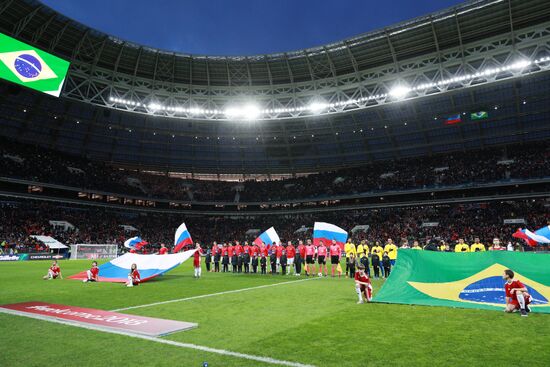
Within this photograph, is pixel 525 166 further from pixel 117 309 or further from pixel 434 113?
pixel 117 309

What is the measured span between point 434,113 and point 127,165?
43.2 metres

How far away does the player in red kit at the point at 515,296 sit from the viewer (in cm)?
881

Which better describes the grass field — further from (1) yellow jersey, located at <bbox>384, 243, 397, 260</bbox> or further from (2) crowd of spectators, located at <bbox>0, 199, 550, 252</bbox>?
(2) crowd of spectators, located at <bbox>0, 199, 550, 252</bbox>

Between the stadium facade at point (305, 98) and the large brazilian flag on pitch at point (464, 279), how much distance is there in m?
22.2

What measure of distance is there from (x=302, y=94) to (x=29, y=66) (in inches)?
934

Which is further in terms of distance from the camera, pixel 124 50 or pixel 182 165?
pixel 182 165

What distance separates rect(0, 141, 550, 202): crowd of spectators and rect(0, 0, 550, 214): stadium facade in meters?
1.34

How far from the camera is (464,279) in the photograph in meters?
10.5

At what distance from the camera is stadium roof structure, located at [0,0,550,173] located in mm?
28891

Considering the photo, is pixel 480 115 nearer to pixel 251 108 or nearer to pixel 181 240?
pixel 251 108

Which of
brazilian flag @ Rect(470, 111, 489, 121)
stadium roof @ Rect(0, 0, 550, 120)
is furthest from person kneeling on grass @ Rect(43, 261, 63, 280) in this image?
brazilian flag @ Rect(470, 111, 489, 121)

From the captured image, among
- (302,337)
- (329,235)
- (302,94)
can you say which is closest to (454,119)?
(302,94)

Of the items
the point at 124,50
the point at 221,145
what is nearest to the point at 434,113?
the point at 221,145

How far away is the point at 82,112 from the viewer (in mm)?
42781
